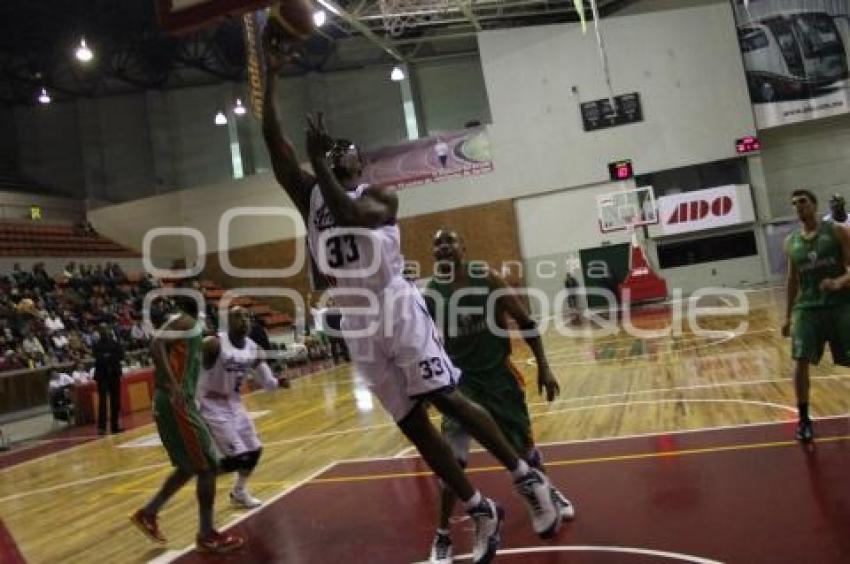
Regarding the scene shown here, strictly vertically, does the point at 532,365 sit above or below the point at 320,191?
below

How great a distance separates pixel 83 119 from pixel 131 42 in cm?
406

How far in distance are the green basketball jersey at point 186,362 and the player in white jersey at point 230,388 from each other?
Answer: 0.98ft

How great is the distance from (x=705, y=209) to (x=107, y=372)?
16.7m

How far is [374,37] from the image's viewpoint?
2234cm

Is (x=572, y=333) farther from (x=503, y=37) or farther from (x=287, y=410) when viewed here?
(x=503, y=37)

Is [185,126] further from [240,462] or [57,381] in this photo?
[240,462]

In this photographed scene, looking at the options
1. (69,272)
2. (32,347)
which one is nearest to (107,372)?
(32,347)

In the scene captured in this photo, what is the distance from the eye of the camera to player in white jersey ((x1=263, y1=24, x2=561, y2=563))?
3213 mm

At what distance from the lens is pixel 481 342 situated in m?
4.37

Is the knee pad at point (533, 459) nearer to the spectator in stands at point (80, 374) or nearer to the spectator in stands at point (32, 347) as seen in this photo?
the spectator in stands at point (80, 374)

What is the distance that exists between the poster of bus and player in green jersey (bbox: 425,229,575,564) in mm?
20669

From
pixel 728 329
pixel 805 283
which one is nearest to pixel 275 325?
pixel 728 329

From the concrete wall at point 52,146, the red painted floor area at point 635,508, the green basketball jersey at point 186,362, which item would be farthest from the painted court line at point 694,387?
the concrete wall at point 52,146

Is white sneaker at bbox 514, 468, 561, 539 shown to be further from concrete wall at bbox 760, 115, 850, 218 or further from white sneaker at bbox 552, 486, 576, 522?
concrete wall at bbox 760, 115, 850, 218
